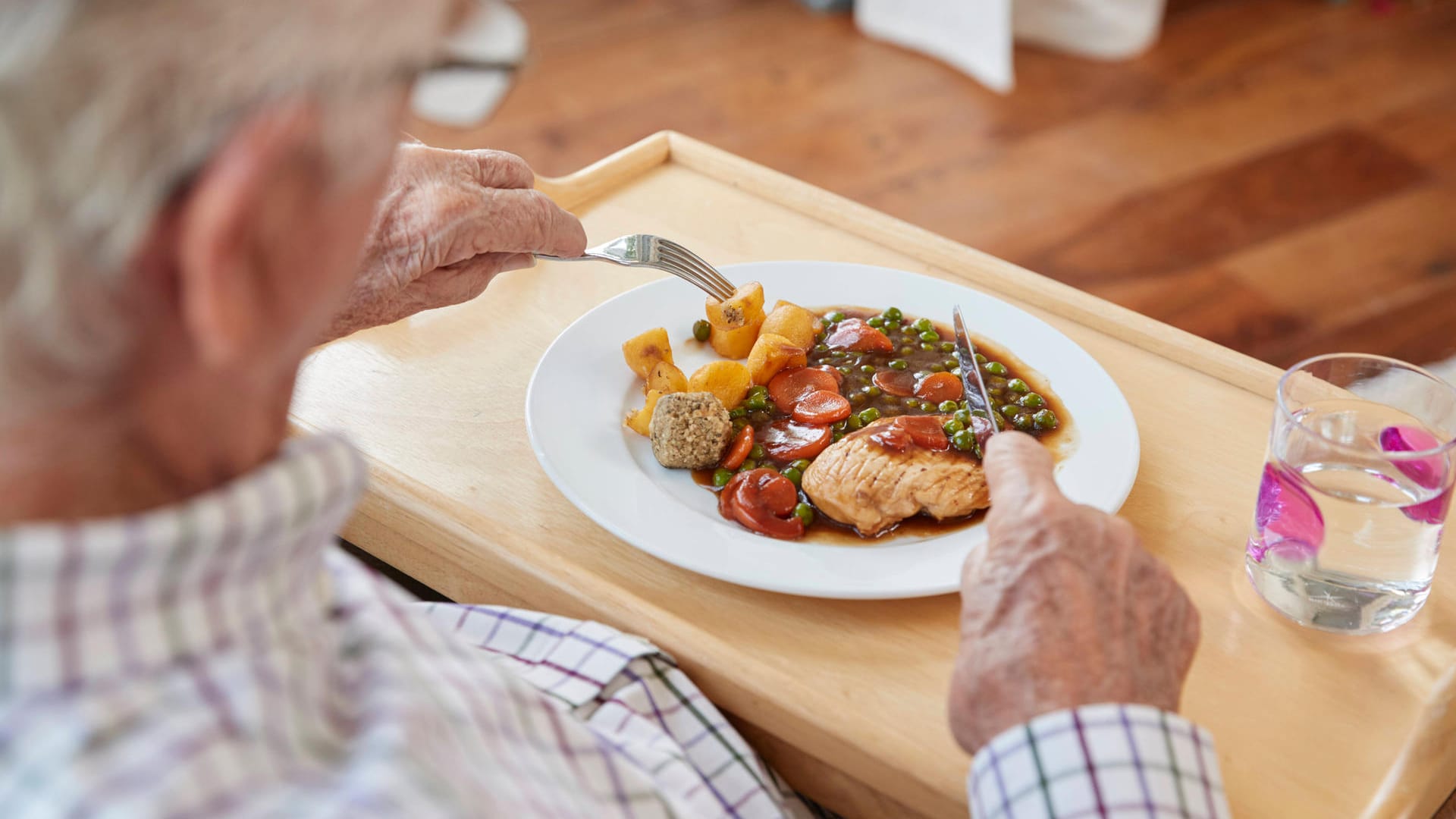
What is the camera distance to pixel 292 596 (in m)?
0.63

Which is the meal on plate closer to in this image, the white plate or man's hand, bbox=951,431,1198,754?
the white plate

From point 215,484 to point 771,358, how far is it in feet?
2.25

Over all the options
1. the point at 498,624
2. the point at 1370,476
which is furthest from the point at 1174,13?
the point at 498,624

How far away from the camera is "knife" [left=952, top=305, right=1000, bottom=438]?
109cm

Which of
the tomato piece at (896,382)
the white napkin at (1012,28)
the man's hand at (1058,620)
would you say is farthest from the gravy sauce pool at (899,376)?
the white napkin at (1012,28)

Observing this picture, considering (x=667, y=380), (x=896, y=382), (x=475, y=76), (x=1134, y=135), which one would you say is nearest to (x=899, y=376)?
(x=896, y=382)

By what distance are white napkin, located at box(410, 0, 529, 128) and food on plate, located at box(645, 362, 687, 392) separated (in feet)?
1.85

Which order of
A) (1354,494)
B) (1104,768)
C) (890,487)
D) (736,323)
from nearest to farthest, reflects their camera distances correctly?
1. (1104,768)
2. (1354,494)
3. (890,487)
4. (736,323)

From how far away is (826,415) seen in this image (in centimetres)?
119

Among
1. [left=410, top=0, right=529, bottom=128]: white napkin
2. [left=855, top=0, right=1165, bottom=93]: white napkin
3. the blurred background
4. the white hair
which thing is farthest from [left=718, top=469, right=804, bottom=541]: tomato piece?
[left=855, top=0, right=1165, bottom=93]: white napkin

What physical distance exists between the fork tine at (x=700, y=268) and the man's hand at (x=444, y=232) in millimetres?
103

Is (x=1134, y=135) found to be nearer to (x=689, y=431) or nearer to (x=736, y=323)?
(x=736, y=323)

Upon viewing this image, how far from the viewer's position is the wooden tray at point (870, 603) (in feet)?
2.97

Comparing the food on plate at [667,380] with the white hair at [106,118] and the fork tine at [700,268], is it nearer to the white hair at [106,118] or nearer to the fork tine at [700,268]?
the fork tine at [700,268]
